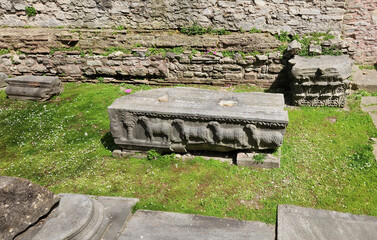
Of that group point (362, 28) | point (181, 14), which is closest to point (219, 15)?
point (181, 14)

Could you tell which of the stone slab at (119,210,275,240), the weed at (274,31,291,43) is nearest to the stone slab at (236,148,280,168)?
the stone slab at (119,210,275,240)

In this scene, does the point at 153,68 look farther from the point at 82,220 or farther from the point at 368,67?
the point at 368,67

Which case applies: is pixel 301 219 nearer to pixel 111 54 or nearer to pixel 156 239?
pixel 156 239

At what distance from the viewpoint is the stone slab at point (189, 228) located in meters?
3.16

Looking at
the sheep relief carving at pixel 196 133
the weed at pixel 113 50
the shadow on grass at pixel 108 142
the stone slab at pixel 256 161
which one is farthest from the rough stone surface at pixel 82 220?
the weed at pixel 113 50

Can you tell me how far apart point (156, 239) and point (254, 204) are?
137cm

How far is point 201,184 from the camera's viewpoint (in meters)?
4.02

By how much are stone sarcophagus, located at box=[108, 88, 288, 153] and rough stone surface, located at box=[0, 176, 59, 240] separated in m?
1.79

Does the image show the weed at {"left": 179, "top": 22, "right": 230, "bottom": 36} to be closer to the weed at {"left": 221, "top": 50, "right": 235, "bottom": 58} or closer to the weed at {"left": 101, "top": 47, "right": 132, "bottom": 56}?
the weed at {"left": 221, "top": 50, "right": 235, "bottom": 58}

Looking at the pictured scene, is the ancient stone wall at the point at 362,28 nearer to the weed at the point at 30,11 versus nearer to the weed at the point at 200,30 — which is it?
the weed at the point at 200,30

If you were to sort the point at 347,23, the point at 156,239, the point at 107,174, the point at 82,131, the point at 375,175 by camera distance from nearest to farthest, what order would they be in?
the point at 156,239, the point at 375,175, the point at 107,174, the point at 82,131, the point at 347,23

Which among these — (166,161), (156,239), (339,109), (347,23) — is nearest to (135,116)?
(166,161)

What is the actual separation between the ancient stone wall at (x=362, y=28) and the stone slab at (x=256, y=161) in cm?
477

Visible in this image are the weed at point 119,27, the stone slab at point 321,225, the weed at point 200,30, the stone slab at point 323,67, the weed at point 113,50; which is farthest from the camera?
the weed at point 119,27
